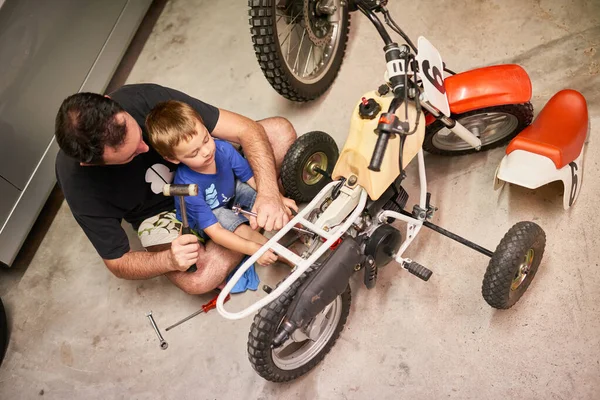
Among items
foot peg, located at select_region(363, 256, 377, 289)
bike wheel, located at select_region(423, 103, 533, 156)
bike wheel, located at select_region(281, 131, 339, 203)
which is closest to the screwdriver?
bike wheel, located at select_region(281, 131, 339, 203)

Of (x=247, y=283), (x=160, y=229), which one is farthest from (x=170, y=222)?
(x=247, y=283)

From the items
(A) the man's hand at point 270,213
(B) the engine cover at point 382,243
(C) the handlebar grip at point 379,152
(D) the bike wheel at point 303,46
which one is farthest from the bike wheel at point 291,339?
(D) the bike wheel at point 303,46

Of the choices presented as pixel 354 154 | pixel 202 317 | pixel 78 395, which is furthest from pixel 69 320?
pixel 354 154

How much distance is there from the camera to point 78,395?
2152 millimetres

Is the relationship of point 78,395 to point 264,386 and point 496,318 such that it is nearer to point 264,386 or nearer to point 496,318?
point 264,386

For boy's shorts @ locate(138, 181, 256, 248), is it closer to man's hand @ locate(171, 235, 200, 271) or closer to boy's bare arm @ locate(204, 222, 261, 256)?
boy's bare arm @ locate(204, 222, 261, 256)

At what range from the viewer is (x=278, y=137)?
2225mm

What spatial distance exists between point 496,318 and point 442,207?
504 mm

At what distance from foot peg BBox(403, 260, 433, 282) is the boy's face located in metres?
0.79

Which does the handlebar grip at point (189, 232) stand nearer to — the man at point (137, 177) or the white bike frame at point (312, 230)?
the man at point (137, 177)

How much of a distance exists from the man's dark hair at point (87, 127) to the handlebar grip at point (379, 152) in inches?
30.3

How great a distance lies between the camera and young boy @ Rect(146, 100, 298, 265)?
1.57 m

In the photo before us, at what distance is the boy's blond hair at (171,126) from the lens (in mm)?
1561

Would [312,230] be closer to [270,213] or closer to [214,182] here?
[270,213]
